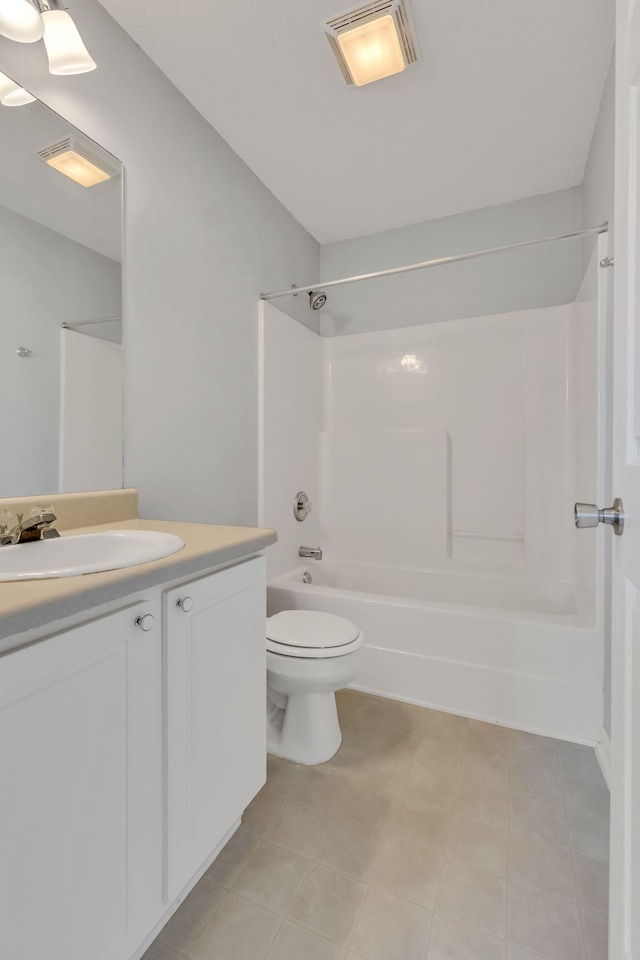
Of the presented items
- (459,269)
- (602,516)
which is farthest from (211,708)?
(459,269)

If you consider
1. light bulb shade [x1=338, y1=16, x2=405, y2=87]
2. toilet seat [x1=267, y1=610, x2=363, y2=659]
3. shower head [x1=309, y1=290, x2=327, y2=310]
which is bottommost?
toilet seat [x1=267, y1=610, x2=363, y2=659]

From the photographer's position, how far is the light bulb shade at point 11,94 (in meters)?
1.07

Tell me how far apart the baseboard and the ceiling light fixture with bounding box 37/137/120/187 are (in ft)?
8.08

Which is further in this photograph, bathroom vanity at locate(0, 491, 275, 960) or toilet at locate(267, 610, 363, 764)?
toilet at locate(267, 610, 363, 764)

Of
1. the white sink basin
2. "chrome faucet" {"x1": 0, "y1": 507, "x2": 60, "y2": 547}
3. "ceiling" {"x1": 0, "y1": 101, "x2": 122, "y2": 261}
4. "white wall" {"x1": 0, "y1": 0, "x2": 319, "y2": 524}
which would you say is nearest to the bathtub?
"white wall" {"x1": 0, "y1": 0, "x2": 319, "y2": 524}

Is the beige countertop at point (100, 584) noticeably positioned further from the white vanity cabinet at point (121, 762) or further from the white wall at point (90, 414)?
the white wall at point (90, 414)

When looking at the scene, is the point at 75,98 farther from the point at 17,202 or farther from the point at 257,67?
the point at 257,67

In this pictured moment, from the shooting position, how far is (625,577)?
70 cm

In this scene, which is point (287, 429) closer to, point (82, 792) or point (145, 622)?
point (145, 622)

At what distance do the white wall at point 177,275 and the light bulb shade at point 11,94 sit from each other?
27mm

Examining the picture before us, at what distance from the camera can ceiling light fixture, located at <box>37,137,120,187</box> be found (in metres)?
1.19

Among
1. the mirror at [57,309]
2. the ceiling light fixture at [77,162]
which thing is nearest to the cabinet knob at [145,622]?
the mirror at [57,309]

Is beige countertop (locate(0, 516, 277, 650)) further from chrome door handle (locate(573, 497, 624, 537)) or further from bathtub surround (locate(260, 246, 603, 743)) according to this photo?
bathtub surround (locate(260, 246, 603, 743))

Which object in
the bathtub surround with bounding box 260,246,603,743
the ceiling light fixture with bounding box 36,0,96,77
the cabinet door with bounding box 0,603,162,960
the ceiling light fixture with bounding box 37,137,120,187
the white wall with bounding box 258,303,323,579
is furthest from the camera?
the white wall with bounding box 258,303,323,579
